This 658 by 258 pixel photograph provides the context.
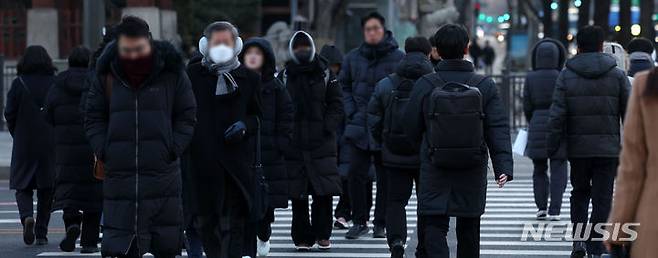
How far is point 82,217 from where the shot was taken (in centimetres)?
1309

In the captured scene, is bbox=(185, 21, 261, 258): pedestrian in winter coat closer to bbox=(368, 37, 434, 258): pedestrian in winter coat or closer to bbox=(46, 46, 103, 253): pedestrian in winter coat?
bbox=(368, 37, 434, 258): pedestrian in winter coat

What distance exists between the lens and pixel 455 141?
31.2ft

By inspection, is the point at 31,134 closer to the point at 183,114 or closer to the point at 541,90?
the point at 541,90

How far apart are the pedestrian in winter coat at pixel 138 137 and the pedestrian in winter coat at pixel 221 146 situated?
1.04m

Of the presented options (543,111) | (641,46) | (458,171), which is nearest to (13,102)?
(543,111)

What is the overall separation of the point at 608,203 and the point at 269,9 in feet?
204

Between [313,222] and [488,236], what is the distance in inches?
76.8

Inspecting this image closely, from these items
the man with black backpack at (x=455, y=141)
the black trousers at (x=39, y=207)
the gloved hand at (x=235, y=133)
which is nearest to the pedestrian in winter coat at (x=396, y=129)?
the gloved hand at (x=235, y=133)

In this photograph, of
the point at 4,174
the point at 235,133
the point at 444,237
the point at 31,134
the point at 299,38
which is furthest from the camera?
the point at 4,174

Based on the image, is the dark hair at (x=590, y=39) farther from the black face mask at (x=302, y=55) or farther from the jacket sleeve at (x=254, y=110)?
the jacket sleeve at (x=254, y=110)

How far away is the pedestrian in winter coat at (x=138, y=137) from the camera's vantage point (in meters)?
9.22

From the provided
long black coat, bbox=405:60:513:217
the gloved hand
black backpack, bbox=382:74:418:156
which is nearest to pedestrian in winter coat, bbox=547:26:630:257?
black backpack, bbox=382:74:418:156

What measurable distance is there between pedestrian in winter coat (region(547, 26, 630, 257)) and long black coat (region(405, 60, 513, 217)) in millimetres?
1937

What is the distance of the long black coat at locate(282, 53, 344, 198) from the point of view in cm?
1298
